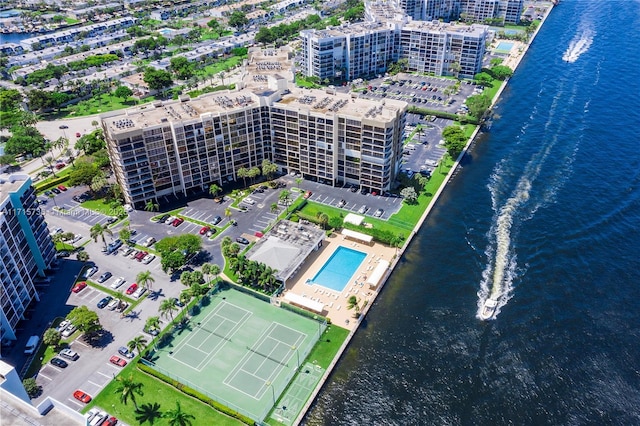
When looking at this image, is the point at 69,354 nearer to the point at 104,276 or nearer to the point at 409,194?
the point at 104,276

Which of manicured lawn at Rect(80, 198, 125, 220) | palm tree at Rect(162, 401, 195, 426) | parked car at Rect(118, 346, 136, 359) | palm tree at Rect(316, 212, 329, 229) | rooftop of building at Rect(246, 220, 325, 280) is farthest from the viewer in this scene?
manicured lawn at Rect(80, 198, 125, 220)

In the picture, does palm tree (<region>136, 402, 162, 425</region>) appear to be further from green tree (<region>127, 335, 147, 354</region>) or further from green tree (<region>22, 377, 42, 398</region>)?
green tree (<region>22, 377, 42, 398</region>)

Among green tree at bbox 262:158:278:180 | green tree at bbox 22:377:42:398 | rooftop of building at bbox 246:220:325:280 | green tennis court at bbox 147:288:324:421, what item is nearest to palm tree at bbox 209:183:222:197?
green tree at bbox 262:158:278:180

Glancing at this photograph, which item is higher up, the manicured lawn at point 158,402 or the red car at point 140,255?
the red car at point 140,255

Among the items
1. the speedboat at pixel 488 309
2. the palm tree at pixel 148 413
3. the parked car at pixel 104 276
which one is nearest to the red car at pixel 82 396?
the palm tree at pixel 148 413

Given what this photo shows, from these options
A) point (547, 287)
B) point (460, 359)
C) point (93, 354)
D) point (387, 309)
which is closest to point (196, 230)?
point (93, 354)

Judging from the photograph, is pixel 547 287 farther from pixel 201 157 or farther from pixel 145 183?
pixel 145 183

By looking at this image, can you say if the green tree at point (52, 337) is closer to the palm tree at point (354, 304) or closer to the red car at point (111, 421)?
the red car at point (111, 421)
